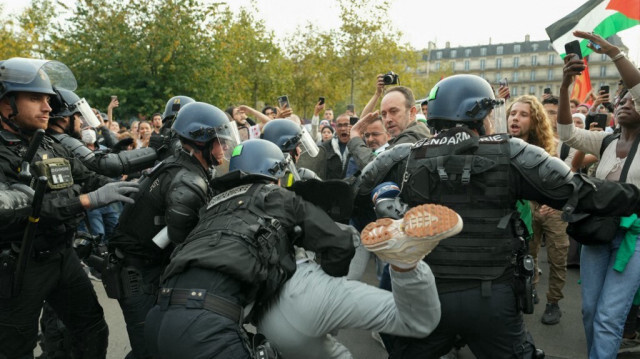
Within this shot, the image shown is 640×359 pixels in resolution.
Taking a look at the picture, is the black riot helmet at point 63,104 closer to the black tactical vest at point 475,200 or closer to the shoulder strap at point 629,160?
the black tactical vest at point 475,200

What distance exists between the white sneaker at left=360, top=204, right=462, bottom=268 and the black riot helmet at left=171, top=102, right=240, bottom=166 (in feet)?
5.47

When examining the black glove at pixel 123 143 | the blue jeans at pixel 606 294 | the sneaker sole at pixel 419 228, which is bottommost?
the blue jeans at pixel 606 294

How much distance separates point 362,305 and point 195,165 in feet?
4.98

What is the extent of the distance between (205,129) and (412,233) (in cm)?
193

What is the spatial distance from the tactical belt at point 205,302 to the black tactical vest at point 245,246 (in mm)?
104

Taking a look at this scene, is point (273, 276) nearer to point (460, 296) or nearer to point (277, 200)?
point (277, 200)

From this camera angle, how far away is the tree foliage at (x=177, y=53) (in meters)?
15.7

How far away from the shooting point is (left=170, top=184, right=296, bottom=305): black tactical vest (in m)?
2.11

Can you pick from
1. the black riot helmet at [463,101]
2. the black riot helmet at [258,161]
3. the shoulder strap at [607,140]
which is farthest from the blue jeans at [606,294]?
the black riot helmet at [258,161]

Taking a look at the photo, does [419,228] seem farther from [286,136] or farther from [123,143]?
[123,143]

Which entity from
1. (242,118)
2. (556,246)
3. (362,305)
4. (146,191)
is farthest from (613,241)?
(242,118)

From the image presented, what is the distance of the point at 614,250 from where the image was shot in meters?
3.16

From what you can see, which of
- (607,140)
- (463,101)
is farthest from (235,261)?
(607,140)

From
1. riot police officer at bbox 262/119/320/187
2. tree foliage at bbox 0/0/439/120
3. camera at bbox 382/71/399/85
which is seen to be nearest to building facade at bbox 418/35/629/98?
tree foliage at bbox 0/0/439/120
